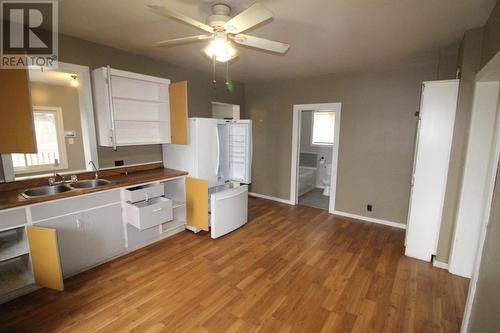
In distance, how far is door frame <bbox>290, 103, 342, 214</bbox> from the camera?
13.2 feet

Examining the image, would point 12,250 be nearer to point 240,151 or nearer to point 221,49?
point 221,49

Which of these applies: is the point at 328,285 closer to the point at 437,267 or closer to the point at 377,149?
the point at 437,267

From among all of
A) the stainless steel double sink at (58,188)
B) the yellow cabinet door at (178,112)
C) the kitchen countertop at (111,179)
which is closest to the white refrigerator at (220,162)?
the yellow cabinet door at (178,112)

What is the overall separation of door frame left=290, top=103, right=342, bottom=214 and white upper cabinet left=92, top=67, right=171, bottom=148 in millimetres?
2396

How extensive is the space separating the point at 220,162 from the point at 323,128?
130 inches

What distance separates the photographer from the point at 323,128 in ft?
18.9

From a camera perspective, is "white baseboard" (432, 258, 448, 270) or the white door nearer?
"white baseboard" (432, 258, 448, 270)

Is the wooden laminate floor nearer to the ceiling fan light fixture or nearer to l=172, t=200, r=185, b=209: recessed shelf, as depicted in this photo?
l=172, t=200, r=185, b=209: recessed shelf

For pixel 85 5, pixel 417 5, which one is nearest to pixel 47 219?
pixel 85 5

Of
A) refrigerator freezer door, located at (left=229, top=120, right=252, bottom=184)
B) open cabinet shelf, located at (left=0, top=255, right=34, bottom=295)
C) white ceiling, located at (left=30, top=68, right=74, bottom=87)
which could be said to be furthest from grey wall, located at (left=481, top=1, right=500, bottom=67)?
white ceiling, located at (left=30, top=68, right=74, bottom=87)

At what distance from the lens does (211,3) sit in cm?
177

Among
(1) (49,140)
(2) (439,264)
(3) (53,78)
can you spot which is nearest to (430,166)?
(2) (439,264)

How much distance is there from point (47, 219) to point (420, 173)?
12.9ft

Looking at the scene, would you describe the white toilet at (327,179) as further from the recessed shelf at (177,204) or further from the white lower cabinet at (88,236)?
the white lower cabinet at (88,236)
